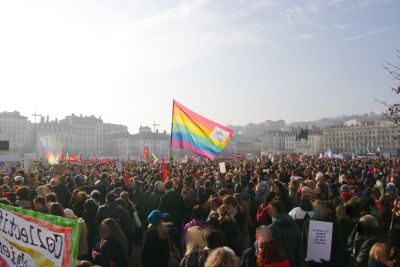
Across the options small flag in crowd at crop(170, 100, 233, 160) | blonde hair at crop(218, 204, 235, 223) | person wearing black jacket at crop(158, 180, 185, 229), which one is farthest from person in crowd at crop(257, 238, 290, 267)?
small flag in crowd at crop(170, 100, 233, 160)

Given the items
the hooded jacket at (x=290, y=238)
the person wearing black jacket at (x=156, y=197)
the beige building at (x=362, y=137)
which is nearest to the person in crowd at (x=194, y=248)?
the hooded jacket at (x=290, y=238)

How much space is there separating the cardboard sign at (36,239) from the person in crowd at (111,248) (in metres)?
1.91

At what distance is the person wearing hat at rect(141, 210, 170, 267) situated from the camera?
21.0 ft

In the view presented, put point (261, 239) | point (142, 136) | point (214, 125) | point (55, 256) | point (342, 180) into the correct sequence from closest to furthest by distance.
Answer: point (55, 256) < point (261, 239) < point (342, 180) < point (214, 125) < point (142, 136)

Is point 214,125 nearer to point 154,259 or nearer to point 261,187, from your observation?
point 261,187

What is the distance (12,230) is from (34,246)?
1.32 ft

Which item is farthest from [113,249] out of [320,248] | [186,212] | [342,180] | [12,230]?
[342,180]

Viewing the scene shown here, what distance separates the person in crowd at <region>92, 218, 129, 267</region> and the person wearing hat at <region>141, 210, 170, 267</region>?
0.40 m

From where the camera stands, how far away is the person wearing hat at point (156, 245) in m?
6.41

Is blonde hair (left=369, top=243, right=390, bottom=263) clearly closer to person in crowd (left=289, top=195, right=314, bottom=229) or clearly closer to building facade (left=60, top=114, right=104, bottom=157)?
person in crowd (left=289, top=195, right=314, bottom=229)

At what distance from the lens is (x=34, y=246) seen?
4008mm

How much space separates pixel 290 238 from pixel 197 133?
41.3ft

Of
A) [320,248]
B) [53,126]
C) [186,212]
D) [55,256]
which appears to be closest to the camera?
[55,256]

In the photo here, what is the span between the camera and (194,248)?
17.3 ft
